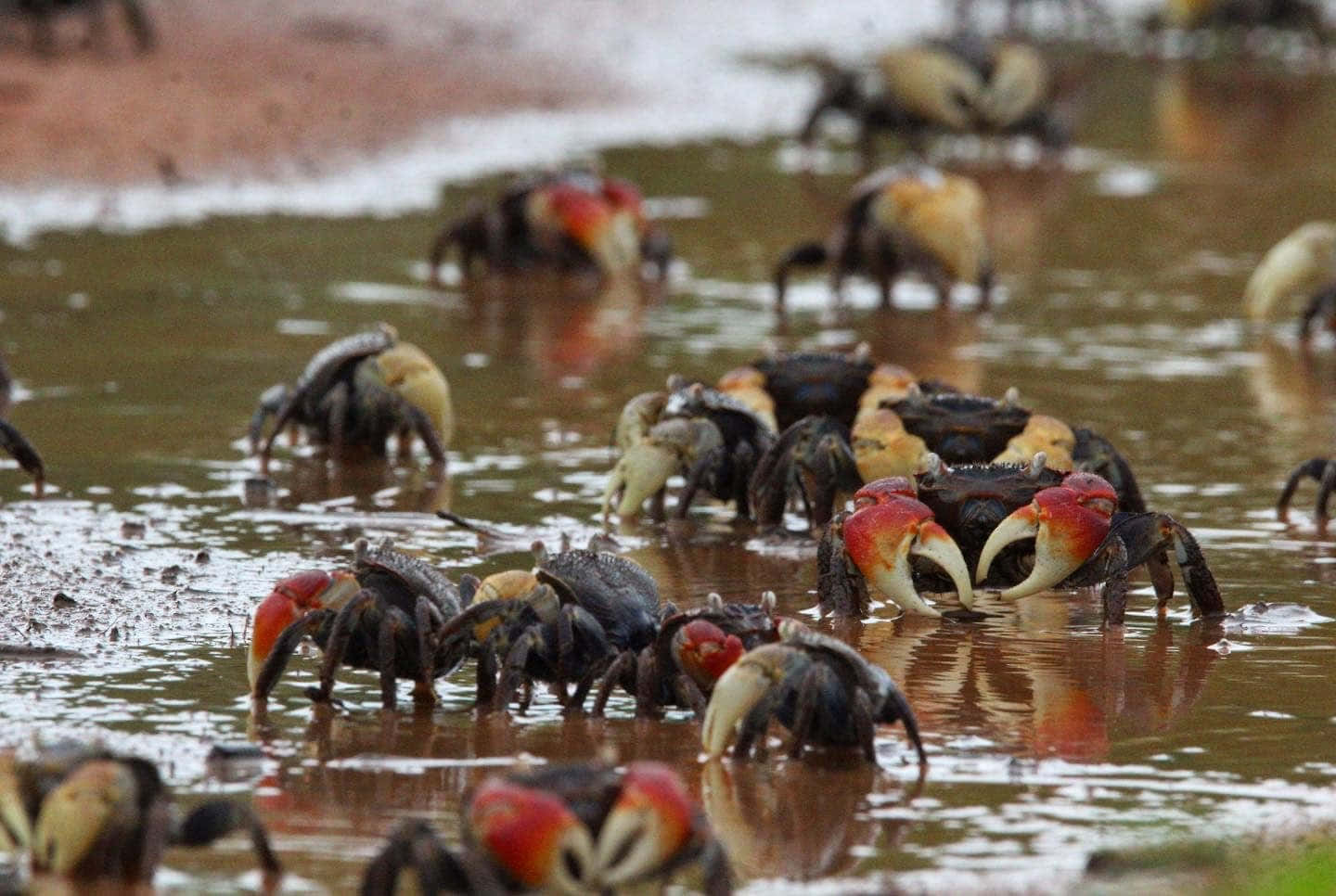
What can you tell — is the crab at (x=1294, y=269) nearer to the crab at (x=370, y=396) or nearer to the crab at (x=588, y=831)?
the crab at (x=370, y=396)

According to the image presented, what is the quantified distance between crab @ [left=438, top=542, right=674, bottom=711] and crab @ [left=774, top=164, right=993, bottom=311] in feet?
22.6

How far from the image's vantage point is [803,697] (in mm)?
4906

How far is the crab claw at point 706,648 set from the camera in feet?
16.9

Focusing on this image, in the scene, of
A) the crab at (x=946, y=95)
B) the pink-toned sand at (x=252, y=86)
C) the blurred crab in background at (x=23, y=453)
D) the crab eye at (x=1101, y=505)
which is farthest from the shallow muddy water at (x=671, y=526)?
the crab at (x=946, y=95)

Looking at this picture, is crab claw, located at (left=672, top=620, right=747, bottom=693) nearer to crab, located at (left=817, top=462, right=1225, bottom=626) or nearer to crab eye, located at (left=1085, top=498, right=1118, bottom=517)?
crab, located at (left=817, top=462, right=1225, bottom=626)

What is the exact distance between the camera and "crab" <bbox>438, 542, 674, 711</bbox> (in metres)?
5.32

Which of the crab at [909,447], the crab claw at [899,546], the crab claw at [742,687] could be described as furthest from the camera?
the crab at [909,447]

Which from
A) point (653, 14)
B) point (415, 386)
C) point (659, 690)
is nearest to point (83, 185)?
point (415, 386)

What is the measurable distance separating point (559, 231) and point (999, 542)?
7.04 m

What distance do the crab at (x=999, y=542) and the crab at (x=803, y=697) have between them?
101 centimetres

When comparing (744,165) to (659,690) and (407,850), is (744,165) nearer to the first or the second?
(659,690)

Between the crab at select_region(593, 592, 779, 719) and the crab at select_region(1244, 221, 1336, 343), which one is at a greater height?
the crab at select_region(1244, 221, 1336, 343)

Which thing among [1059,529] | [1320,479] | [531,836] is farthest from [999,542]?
[531,836]

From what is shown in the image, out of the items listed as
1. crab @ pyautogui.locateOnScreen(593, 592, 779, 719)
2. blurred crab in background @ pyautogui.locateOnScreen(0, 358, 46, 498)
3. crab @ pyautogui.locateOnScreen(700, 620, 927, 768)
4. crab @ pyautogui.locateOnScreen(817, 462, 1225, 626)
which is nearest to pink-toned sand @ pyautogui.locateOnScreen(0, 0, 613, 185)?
blurred crab in background @ pyautogui.locateOnScreen(0, 358, 46, 498)
